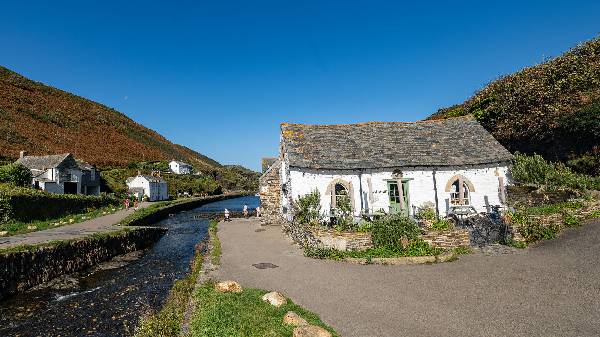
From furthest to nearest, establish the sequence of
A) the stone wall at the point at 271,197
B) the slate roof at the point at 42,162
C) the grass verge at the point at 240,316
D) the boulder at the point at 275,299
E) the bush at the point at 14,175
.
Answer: the slate roof at the point at 42,162 < the bush at the point at 14,175 < the stone wall at the point at 271,197 < the boulder at the point at 275,299 < the grass verge at the point at 240,316

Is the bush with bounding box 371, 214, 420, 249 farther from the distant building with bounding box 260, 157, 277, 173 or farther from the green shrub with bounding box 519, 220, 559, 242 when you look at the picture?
the distant building with bounding box 260, 157, 277, 173

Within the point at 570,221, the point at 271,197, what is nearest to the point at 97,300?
the point at 271,197

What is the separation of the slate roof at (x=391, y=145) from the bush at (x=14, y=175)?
3012 cm

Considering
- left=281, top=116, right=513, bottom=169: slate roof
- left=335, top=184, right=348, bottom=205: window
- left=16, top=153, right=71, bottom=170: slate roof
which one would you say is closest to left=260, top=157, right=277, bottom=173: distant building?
left=281, top=116, right=513, bottom=169: slate roof

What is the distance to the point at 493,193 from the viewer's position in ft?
68.4

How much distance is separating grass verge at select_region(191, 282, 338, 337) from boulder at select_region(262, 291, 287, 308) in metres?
0.14

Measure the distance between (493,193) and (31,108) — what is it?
5050 inches

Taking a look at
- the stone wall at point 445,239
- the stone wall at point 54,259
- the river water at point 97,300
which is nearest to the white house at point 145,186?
the stone wall at point 54,259

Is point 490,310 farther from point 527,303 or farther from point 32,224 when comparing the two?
point 32,224

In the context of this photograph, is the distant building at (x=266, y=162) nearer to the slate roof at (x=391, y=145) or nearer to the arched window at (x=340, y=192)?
the slate roof at (x=391, y=145)

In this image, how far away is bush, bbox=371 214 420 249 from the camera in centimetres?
1523

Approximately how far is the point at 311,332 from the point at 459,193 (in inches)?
645

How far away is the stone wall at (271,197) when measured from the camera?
27719 millimetres

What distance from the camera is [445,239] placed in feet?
51.3
